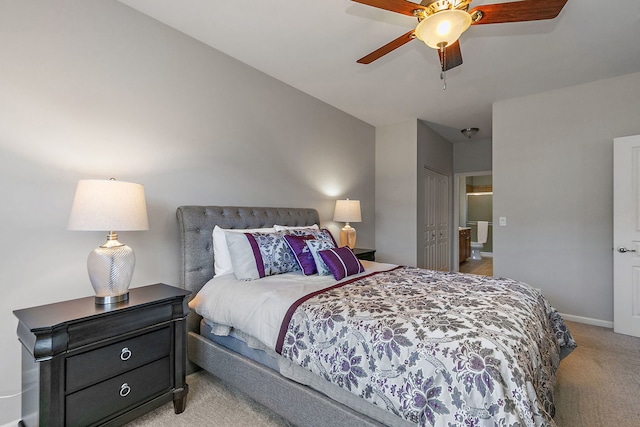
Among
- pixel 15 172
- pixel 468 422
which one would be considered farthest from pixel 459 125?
pixel 15 172

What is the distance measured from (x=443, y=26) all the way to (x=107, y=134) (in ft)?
7.20

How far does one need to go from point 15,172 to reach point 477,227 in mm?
9244

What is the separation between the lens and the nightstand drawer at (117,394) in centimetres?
142

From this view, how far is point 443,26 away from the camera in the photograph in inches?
64.6

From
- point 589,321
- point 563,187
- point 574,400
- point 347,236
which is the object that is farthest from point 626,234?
point 347,236

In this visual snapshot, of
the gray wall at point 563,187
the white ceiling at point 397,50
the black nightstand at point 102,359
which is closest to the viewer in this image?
the black nightstand at point 102,359

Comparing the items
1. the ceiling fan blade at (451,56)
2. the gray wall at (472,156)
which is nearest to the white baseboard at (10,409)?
the ceiling fan blade at (451,56)

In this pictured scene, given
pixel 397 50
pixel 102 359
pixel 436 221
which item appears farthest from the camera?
pixel 436 221

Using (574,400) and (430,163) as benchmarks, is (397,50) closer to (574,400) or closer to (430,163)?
(430,163)

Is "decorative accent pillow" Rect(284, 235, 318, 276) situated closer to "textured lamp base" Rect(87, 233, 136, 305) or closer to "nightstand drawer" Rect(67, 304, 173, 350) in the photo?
"nightstand drawer" Rect(67, 304, 173, 350)

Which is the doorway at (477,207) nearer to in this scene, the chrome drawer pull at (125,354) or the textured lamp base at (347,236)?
the textured lamp base at (347,236)

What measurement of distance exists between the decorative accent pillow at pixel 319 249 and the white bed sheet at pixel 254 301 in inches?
2.4

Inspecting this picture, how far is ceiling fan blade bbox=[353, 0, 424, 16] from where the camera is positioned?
1580 mm

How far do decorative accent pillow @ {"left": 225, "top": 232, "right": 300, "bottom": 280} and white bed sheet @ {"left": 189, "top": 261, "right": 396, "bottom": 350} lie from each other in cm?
7
